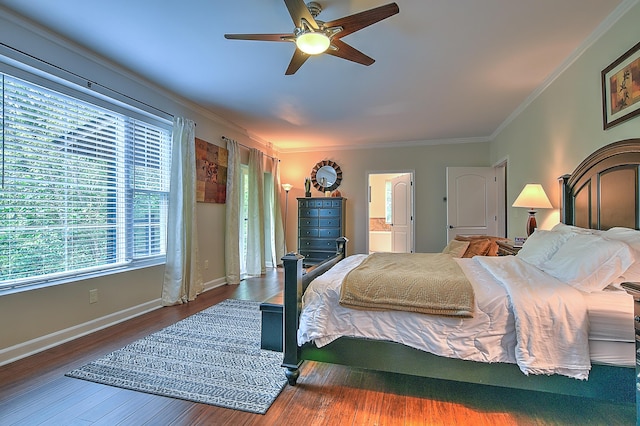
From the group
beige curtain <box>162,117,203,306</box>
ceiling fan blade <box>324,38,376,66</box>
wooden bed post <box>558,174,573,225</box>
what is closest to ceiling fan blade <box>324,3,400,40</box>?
ceiling fan blade <box>324,38,376,66</box>

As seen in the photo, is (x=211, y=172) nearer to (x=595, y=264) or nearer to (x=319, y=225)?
(x=319, y=225)

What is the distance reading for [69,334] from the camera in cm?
264

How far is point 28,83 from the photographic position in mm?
2389

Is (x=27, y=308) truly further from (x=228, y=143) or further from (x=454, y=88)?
(x=454, y=88)

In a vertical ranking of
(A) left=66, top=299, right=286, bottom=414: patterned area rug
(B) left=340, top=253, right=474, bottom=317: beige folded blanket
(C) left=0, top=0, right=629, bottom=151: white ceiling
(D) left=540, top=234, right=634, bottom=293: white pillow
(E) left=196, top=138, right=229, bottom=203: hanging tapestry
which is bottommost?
(A) left=66, top=299, right=286, bottom=414: patterned area rug

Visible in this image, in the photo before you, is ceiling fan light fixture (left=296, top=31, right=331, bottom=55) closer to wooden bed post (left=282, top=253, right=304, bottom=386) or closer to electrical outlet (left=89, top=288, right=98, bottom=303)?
wooden bed post (left=282, top=253, right=304, bottom=386)

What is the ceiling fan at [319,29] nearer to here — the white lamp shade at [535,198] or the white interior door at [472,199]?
the white lamp shade at [535,198]

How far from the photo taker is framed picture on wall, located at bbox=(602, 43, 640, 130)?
199cm

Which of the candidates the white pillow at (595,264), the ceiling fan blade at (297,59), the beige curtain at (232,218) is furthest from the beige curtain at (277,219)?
the white pillow at (595,264)

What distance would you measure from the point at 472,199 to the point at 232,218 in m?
4.18

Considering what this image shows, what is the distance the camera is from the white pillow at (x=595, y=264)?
1.62m

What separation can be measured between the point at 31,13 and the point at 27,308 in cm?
221

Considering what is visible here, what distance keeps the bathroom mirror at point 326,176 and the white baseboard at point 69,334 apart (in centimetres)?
378

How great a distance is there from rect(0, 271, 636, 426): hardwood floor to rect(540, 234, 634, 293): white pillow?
721mm
